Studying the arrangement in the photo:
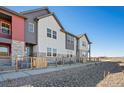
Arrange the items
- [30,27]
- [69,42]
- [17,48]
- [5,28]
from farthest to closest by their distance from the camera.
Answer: [69,42] → [30,27] → [5,28] → [17,48]

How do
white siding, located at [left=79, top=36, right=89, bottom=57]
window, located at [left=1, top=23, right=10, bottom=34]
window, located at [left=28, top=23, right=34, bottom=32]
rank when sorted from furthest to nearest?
white siding, located at [left=79, top=36, right=89, bottom=57] < window, located at [left=28, top=23, right=34, bottom=32] < window, located at [left=1, top=23, right=10, bottom=34]

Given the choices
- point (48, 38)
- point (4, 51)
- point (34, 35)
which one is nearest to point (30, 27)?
point (34, 35)

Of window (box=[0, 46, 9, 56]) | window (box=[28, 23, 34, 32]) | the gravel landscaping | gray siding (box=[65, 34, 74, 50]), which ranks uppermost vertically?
window (box=[28, 23, 34, 32])

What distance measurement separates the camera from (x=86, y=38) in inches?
1271

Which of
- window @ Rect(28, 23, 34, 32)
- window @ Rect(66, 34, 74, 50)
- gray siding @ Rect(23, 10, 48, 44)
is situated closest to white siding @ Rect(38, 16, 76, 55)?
gray siding @ Rect(23, 10, 48, 44)

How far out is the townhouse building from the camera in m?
14.9

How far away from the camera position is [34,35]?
1766 cm

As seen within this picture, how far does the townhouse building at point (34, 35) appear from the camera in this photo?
48.8ft

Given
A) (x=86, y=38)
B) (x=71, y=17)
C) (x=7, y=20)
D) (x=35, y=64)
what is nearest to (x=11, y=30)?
(x=7, y=20)

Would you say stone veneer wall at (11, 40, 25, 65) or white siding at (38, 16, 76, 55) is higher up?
white siding at (38, 16, 76, 55)

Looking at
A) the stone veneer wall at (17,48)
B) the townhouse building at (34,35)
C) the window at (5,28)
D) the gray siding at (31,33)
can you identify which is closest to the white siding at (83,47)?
the townhouse building at (34,35)

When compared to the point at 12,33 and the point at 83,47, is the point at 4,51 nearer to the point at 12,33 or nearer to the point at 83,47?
the point at 12,33

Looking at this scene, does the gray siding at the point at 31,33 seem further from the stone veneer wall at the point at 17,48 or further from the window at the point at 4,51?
the window at the point at 4,51

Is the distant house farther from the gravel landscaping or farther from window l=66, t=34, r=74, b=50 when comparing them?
window l=66, t=34, r=74, b=50
